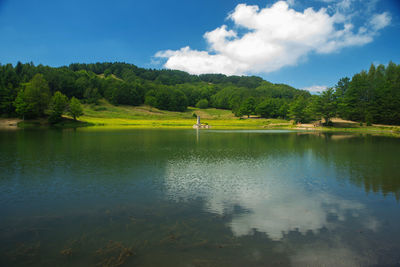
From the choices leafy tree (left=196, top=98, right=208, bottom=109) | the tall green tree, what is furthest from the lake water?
leafy tree (left=196, top=98, right=208, bottom=109)

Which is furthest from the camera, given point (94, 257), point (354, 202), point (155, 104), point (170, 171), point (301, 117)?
point (155, 104)

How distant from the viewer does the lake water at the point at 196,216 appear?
7.80m

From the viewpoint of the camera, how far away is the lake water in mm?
7801

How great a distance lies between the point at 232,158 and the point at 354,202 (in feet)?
43.4

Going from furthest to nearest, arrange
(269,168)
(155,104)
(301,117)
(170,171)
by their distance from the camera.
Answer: (155,104) < (301,117) < (269,168) < (170,171)

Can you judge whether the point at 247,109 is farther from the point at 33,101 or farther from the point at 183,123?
the point at 33,101

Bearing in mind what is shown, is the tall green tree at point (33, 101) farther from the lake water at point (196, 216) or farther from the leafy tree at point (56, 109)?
the lake water at point (196, 216)

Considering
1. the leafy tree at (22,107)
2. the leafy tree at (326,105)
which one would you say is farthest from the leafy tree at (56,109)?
the leafy tree at (326,105)

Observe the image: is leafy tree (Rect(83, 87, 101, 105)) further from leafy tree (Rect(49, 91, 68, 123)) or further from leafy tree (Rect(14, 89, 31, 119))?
leafy tree (Rect(49, 91, 68, 123))

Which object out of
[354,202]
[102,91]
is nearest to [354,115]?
[354,202]

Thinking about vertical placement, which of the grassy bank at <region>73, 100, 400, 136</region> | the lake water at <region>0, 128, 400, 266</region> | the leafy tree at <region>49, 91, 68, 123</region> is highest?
the leafy tree at <region>49, 91, 68, 123</region>

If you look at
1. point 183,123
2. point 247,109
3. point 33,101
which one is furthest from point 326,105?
point 33,101

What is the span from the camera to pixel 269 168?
2061 cm

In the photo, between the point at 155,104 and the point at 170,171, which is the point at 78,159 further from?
the point at 155,104
